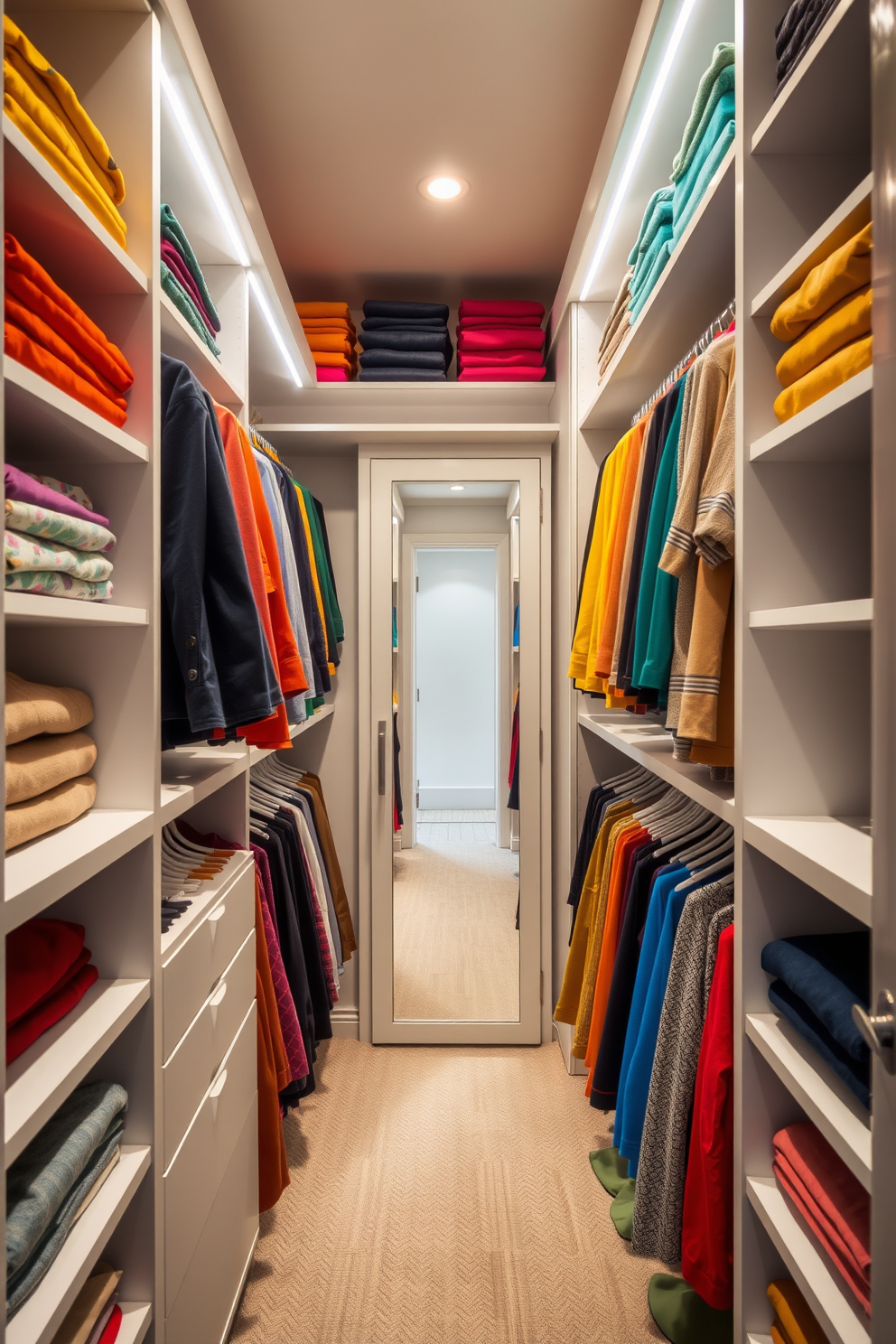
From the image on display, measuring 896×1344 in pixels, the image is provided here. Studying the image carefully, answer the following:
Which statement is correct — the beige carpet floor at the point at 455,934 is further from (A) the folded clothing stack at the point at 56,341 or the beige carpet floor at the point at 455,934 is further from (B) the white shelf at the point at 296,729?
(A) the folded clothing stack at the point at 56,341

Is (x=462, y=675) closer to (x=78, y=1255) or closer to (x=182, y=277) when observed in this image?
(x=182, y=277)

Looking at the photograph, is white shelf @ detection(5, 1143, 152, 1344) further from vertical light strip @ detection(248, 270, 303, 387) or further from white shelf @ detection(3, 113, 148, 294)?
vertical light strip @ detection(248, 270, 303, 387)

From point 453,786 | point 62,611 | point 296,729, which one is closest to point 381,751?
point 453,786

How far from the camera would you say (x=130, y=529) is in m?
1.13

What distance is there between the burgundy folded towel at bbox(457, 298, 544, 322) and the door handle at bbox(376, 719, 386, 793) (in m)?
1.50

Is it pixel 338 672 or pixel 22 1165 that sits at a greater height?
pixel 338 672

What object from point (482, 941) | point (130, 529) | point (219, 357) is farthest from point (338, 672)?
point (130, 529)

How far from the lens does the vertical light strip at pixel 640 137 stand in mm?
1312

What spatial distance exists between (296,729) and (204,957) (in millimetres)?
887

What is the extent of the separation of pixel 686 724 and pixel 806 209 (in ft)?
2.37

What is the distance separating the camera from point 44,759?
3.15 ft

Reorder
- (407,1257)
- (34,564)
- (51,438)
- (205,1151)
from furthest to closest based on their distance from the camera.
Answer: (407,1257) → (205,1151) → (51,438) → (34,564)

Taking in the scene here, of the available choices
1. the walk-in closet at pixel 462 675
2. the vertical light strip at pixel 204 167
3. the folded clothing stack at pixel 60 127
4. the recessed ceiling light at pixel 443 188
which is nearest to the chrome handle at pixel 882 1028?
the walk-in closet at pixel 462 675

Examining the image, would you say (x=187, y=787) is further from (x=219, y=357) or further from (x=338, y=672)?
(x=338, y=672)
